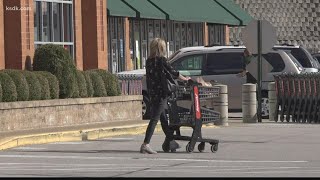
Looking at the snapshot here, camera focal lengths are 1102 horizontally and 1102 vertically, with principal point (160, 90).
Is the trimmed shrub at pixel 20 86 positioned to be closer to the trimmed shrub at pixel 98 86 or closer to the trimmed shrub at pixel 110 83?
the trimmed shrub at pixel 98 86

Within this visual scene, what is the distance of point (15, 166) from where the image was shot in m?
16.5

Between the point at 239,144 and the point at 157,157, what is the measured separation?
3246 millimetres

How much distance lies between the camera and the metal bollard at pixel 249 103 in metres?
28.4

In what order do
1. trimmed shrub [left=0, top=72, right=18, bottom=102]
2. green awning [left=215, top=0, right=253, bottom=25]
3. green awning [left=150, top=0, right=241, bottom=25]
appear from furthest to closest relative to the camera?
1. green awning [left=215, top=0, right=253, bottom=25]
2. green awning [left=150, top=0, right=241, bottom=25]
3. trimmed shrub [left=0, top=72, right=18, bottom=102]

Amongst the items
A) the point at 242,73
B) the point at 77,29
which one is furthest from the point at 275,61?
the point at 77,29

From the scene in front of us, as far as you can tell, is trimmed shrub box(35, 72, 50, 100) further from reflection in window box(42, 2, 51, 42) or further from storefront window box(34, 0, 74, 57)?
reflection in window box(42, 2, 51, 42)

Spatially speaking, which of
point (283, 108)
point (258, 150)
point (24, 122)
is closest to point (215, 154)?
point (258, 150)

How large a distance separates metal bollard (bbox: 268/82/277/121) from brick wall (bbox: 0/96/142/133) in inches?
160

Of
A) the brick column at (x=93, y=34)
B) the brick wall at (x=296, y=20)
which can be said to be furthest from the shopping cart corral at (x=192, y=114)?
the brick wall at (x=296, y=20)

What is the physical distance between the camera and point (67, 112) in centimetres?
2458

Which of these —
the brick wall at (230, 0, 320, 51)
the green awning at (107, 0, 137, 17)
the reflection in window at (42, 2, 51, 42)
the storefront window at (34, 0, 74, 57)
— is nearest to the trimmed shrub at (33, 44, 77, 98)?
the storefront window at (34, 0, 74, 57)

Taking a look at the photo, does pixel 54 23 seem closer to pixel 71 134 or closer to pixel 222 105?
pixel 222 105

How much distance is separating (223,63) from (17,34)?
7172 millimetres

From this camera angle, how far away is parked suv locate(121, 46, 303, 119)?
3166 cm
